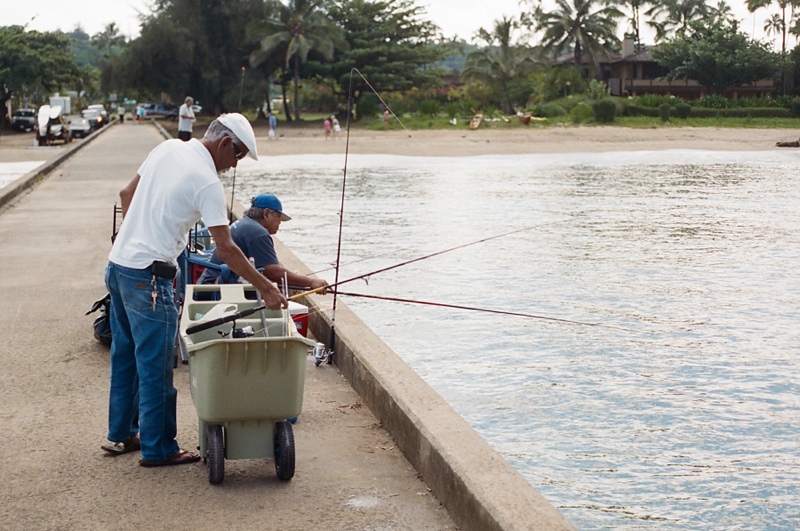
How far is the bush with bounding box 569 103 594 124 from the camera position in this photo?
55250mm

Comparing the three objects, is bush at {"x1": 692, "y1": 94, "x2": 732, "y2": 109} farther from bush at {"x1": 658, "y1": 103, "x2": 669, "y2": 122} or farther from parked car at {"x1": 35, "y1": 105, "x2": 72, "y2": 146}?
parked car at {"x1": 35, "y1": 105, "x2": 72, "y2": 146}

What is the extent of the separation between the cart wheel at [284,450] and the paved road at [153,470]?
7 cm

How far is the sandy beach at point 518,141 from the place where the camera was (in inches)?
1620

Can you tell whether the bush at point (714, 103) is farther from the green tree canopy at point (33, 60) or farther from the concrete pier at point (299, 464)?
the concrete pier at point (299, 464)

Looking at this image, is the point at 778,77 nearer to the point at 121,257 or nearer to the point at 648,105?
the point at 648,105

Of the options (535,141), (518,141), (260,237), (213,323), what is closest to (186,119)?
(518,141)

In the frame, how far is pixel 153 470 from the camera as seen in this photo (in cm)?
496

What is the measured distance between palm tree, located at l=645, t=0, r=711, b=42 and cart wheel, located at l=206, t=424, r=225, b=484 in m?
91.7

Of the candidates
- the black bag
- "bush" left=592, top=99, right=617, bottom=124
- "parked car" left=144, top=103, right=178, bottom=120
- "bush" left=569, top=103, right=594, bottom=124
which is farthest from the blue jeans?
"parked car" left=144, top=103, right=178, bottom=120

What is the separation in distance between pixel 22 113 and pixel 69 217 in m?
43.7

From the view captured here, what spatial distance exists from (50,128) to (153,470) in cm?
3923

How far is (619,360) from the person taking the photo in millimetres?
8680

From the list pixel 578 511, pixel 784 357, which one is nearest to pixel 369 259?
pixel 784 357

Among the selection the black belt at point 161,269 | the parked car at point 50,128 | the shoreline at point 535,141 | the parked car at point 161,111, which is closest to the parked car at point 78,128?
the parked car at point 50,128
